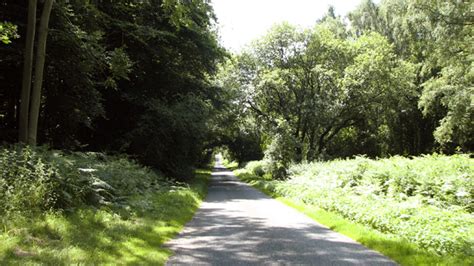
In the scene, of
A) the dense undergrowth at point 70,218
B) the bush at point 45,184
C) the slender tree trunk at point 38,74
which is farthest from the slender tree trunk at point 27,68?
the dense undergrowth at point 70,218

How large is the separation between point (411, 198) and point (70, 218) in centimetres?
862

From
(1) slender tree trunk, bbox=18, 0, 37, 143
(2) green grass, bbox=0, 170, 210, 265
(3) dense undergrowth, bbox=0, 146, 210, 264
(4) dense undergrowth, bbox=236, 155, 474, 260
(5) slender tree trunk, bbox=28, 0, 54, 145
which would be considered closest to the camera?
(2) green grass, bbox=0, 170, 210, 265

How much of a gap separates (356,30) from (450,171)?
117 feet

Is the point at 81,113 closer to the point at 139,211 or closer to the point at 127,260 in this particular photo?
the point at 139,211

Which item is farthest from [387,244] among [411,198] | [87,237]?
[87,237]

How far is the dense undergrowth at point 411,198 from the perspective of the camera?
304 inches

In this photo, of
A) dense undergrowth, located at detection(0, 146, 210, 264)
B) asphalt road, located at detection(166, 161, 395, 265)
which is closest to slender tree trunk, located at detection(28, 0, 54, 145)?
dense undergrowth, located at detection(0, 146, 210, 264)

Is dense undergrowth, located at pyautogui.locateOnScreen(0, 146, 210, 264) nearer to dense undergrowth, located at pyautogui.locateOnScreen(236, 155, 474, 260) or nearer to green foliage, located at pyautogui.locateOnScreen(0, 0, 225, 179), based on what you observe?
dense undergrowth, located at pyautogui.locateOnScreen(236, 155, 474, 260)

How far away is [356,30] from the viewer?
145ft

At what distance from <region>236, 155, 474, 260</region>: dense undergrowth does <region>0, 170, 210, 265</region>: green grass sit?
4.88 meters

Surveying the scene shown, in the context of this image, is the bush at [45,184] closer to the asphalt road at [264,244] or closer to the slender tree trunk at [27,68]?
the slender tree trunk at [27,68]

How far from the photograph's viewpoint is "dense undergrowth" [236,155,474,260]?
7.73 metres

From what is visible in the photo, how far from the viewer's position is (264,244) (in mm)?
8414

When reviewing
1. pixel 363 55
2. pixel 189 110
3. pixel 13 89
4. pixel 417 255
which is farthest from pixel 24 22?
pixel 363 55
